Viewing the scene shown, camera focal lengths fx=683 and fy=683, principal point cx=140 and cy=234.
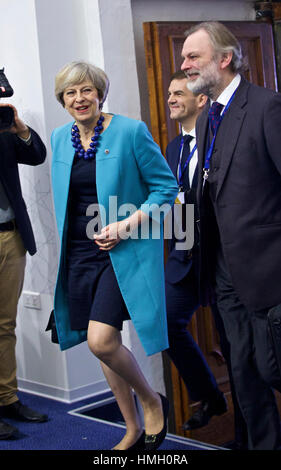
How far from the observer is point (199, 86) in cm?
246

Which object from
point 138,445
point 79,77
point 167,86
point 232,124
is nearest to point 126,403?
point 138,445

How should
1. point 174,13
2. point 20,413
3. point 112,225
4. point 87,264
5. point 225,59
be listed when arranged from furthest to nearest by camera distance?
point 174,13
point 20,413
point 87,264
point 112,225
point 225,59

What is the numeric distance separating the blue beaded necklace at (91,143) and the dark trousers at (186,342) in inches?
34.0

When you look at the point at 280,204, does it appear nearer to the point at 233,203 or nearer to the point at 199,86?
the point at 233,203

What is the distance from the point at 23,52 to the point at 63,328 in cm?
171

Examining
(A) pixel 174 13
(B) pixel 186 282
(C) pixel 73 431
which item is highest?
(A) pixel 174 13

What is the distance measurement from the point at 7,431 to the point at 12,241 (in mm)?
906

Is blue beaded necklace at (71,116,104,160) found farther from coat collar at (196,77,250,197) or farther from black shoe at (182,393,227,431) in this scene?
black shoe at (182,393,227,431)

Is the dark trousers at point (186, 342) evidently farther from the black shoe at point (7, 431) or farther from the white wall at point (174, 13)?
the white wall at point (174, 13)

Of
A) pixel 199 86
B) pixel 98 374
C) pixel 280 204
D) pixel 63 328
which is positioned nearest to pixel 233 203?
pixel 280 204

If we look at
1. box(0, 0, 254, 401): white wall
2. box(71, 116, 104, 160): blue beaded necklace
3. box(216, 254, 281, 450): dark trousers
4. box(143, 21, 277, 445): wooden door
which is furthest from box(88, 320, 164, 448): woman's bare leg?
box(143, 21, 277, 445): wooden door

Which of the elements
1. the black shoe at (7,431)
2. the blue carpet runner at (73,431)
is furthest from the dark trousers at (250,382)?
the black shoe at (7,431)

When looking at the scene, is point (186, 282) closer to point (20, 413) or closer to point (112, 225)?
point (112, 225)

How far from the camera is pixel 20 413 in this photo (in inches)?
135
